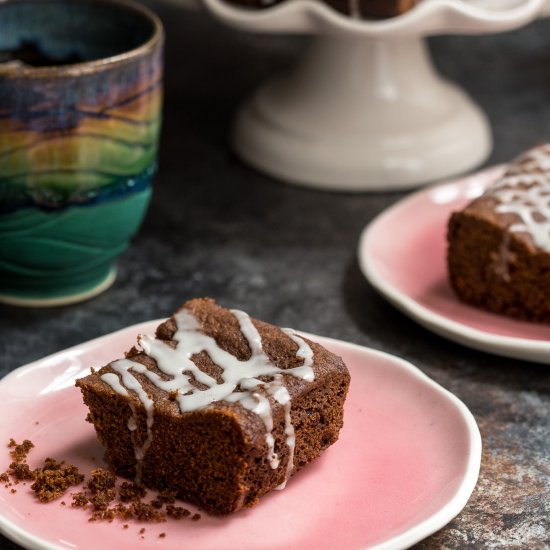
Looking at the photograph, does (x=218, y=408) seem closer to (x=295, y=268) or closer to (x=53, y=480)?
(x=53, y=480)

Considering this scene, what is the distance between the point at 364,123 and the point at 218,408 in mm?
903

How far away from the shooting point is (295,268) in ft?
5.50

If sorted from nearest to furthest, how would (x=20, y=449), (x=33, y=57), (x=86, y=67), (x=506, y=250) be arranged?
1. (x=20, y=449)
2. (x=86, y=67)
3. (x=506, y=250)
4. (x=33, y=57)

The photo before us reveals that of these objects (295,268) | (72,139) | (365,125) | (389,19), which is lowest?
(295,268)

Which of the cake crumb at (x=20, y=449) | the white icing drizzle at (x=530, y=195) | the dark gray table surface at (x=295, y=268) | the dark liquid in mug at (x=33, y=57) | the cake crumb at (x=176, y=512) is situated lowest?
the dark gray table surface at (x=295, y=268)

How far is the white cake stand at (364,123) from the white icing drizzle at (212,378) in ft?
2.26

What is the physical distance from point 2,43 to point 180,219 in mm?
409

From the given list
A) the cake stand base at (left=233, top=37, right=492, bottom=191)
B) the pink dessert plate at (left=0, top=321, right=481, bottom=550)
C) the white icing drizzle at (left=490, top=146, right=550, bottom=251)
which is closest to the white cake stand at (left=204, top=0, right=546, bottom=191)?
the cake stand base at (left=233, top=37, right=492, bottom=191)

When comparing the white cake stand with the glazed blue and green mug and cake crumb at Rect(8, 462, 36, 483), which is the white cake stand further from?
cake crumb at Rect(8, 462, 36, 483)

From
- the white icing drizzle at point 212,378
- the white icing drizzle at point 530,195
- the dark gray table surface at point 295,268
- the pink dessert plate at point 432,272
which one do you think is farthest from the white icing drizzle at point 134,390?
the white icing drizzle at point 530,195

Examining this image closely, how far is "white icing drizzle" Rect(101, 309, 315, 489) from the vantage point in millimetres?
1120

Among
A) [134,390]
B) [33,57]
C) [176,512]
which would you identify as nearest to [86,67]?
[33,57]

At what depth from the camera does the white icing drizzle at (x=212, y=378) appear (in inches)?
44.1

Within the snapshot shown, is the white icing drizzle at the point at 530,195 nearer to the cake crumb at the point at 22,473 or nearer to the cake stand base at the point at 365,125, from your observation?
the cake stand base at the point at 365,125
